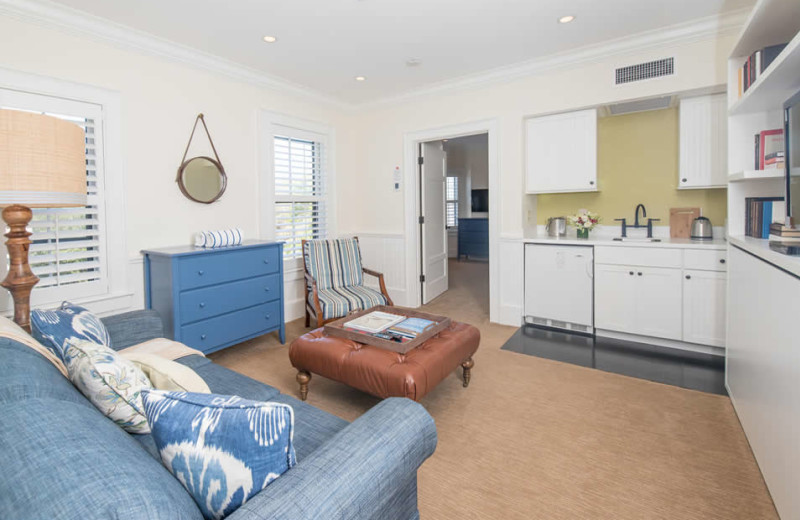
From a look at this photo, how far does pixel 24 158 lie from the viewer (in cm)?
176

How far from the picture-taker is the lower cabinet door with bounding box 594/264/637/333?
11.7 feet

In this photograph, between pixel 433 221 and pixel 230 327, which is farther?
pixel 433 221

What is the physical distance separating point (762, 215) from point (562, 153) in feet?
6.10

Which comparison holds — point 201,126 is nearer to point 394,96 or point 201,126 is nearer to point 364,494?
point 394,96

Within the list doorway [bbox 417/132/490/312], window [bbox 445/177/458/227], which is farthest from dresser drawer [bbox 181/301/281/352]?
window [bbox 445/177/458/227]

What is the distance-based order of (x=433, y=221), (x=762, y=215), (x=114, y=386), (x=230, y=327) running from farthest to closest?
(x=433, y=221) → (x=230, y=327) → (x=762, y=215) → (x=114, y=386)

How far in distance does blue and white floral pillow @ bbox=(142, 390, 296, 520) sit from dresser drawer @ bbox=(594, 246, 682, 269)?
3.55 m

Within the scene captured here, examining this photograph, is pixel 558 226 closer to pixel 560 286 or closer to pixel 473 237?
pixel 560 286

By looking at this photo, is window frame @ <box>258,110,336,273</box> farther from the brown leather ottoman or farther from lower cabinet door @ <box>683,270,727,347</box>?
lower cabinet door @ <box>683,270,727,347</box>

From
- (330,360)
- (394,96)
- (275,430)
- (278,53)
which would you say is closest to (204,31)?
(278,53)

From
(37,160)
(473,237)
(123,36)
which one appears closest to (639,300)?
(37,160)

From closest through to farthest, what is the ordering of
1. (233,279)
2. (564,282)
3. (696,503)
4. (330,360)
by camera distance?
(696,503)
(330,360)
(233,279)
(564,282)

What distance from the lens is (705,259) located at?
10.5 feet

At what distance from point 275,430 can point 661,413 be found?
2449 millimetres
